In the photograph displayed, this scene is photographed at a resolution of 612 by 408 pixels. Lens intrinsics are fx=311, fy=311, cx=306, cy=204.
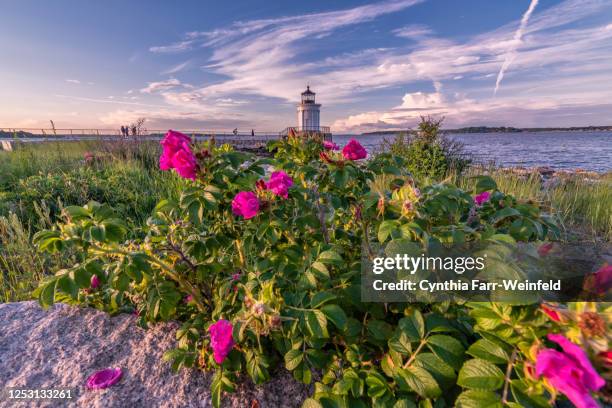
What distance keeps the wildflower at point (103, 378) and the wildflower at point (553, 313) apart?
1982 mm

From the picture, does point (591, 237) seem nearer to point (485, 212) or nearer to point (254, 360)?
point (485, 212)

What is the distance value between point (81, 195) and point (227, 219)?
4653 mm

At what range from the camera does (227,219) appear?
1.82m

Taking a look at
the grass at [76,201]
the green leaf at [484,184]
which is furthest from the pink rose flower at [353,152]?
the grass at [76,201]

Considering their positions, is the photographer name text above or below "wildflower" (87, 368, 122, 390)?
above

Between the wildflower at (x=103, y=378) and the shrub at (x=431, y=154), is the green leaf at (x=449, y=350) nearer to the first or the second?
the wildflower at (x=103, y=378)

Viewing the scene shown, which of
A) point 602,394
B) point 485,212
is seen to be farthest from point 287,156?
point 602,394

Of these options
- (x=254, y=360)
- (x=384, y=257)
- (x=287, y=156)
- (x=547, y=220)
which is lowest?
(x=254, y=360)

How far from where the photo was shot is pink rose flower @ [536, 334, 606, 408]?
660 millimetres

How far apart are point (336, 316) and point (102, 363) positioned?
1.56 m

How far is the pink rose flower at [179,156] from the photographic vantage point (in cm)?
141

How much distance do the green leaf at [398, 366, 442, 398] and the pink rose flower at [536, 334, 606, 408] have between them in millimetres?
353

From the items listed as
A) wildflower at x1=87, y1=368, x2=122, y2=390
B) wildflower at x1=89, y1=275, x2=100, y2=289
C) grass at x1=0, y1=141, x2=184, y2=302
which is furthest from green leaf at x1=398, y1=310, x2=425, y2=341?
grass at x1=0, y1=141, x2=184, y2=302

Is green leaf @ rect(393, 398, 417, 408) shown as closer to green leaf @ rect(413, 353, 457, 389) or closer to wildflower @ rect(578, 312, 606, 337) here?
green leaf @ rect(413, 353, 457, 389)
